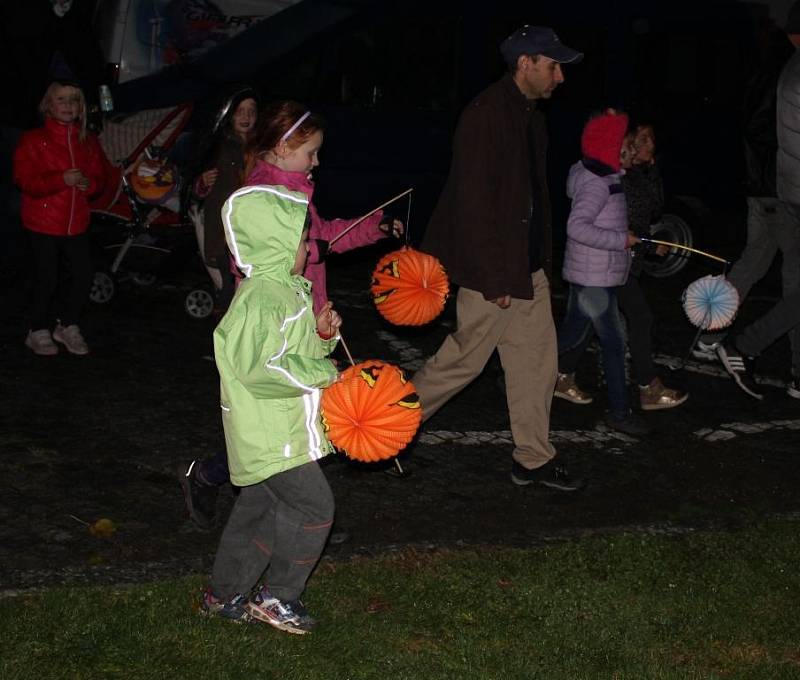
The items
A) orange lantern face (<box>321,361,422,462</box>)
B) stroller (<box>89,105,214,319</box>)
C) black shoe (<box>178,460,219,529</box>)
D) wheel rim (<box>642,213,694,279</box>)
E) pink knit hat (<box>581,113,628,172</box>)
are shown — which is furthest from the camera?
wheel rim (<box>642,213,694,279</box>)

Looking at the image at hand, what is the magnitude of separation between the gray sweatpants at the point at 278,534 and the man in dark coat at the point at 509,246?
1806mm

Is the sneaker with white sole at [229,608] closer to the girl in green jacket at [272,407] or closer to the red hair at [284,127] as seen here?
the girl in green jacket at [272,407]

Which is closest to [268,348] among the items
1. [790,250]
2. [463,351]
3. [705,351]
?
[463,351]

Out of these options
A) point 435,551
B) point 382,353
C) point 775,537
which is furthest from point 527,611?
point 382,353

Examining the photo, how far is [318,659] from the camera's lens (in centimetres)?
475

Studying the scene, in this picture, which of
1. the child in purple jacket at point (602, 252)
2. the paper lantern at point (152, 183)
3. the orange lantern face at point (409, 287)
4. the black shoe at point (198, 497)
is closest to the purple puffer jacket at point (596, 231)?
the child in purple jacket at point (602, 252)

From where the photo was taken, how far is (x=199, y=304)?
33.1 feet

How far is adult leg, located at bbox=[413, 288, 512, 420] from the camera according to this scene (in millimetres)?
6422

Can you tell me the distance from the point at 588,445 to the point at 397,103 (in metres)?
5.40

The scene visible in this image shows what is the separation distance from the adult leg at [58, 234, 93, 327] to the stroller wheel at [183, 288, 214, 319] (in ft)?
4.06

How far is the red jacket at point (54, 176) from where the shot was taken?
851 centimetres

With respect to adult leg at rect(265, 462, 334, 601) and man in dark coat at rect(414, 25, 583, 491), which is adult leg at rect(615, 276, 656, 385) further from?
adult leg at rect(265, 462, 334, 601)

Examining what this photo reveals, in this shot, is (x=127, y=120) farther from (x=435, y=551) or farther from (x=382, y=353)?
(x=435, y=551)

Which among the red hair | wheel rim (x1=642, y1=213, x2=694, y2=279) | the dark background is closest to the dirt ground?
the red hair
